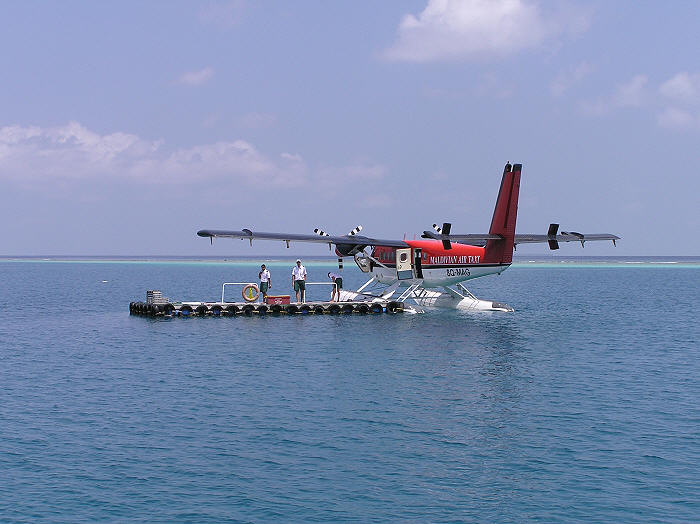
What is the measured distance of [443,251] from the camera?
1874 inches

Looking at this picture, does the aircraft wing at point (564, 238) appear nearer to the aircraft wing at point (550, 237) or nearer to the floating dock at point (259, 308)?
the aircraft wing at point (550, 237)

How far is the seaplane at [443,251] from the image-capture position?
45781 millimetres

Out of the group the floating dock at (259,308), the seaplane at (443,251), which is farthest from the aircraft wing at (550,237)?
the floating dock at (259,308)

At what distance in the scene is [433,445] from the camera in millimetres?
17406

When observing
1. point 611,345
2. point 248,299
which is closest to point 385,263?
point 248,299

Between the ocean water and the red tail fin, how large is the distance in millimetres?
10713

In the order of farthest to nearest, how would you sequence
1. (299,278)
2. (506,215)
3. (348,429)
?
(299,278), (506,215), (348,429)

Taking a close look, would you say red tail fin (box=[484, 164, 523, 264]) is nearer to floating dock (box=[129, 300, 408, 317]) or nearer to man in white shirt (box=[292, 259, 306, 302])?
floating dock (box=[129, 300, 408, 317])

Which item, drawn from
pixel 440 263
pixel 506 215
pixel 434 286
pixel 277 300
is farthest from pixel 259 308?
pixel 506 215

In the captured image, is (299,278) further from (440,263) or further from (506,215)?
(506,215)

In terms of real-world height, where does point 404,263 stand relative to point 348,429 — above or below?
above

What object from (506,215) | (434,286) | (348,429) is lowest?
(348,429)

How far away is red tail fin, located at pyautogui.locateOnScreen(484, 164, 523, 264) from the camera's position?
4572 centimetres

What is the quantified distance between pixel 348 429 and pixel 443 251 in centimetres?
2986
